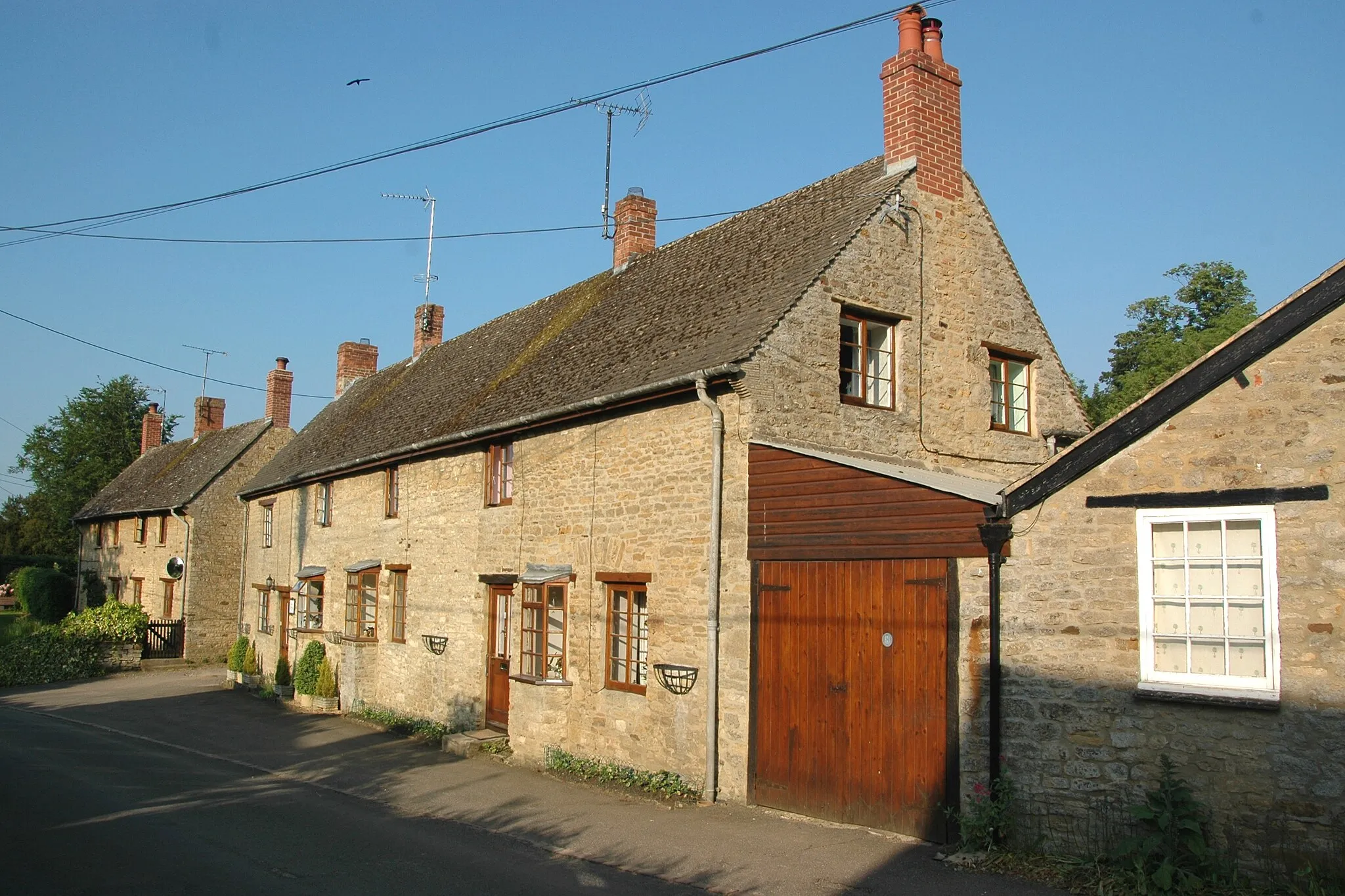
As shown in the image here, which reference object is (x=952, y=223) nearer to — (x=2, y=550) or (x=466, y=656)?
(x=466, y=656)

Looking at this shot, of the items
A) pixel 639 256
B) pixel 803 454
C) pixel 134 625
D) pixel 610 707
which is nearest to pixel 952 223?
pixel 803 454

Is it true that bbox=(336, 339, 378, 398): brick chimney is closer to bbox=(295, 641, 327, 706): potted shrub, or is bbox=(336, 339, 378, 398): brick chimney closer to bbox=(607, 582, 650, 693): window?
bbox=(295, 641, 327, 706): potted shrub

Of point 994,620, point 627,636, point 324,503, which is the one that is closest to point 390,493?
point 324,503

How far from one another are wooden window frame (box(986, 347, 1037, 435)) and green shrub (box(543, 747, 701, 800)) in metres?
6.82

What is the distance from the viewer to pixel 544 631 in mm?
14508

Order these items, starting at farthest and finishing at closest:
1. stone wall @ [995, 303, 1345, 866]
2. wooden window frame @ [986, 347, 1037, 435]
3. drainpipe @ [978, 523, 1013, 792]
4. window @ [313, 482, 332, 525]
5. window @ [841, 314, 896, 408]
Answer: window @ [313, 482, 332, 525]
wooden window frame @ [986, 347, 1037, 435]
window @ [841, 314, 896, 408]
drainpipe @ [978, 523, 1013, 792]
stone wall @ [995, 303, 1345, 866]

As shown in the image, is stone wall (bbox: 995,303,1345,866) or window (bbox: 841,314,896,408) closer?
stone wall (bbox: 995,303,1345,866)

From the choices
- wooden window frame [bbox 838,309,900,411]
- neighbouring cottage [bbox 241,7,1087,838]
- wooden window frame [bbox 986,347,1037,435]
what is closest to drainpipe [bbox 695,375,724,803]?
neighbouring cottage [bbox 241,7,1087,838]

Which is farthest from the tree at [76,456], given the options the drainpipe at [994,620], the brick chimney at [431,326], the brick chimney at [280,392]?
the drainpipe at [994,620]

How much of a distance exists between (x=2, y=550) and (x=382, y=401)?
163ft

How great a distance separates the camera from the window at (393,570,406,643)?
1988 cm

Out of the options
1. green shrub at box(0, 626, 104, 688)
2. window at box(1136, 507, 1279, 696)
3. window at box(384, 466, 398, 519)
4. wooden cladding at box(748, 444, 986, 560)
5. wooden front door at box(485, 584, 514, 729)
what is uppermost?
window at box(384, 466, 398, 519)

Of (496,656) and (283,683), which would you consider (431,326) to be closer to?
(283,683)

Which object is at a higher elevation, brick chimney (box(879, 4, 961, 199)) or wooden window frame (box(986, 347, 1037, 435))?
brick chimney (box(879, 4, 961, 199))
